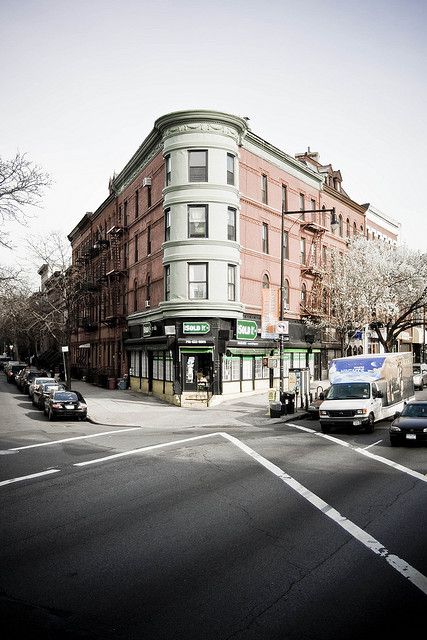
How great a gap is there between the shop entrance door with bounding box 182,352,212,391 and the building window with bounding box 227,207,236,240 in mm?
7015

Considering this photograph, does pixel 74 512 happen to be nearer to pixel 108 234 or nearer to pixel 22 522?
pixel 22 522

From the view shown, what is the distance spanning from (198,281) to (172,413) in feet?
25.3

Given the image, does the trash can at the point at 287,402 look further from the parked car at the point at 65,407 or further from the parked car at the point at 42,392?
the parked car at the point at 42,392

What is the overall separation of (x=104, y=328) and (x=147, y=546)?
4171 centimetres

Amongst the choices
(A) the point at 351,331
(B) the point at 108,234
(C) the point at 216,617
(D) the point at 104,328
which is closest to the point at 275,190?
(A) the point at 351,331

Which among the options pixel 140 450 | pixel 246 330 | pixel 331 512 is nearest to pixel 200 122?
pixel 246 330

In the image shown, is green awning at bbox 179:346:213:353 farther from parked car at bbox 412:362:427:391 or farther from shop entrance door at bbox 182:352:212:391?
parked car at bbox 412:362:427:391

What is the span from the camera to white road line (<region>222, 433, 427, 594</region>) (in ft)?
23.8

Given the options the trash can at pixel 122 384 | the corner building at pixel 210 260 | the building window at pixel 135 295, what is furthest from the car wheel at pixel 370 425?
the trash can at pixel 122 384

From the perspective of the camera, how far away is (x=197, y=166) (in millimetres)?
31234

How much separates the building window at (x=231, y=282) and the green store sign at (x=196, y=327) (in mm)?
2518

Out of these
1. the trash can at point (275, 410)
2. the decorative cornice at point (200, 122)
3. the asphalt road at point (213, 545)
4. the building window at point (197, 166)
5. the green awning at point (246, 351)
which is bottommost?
the asphalt road at point (213, 545)

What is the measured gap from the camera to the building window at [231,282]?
31734mm

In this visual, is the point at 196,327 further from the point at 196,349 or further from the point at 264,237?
the point at 264,237
